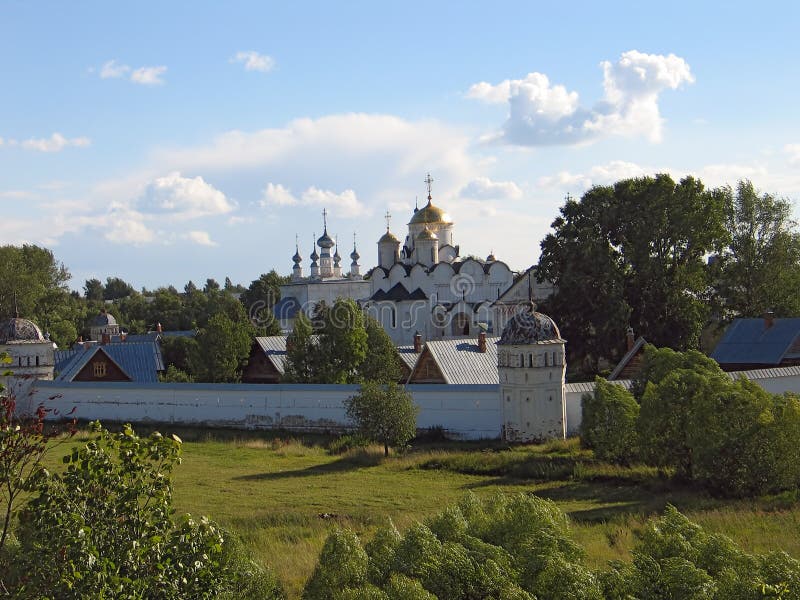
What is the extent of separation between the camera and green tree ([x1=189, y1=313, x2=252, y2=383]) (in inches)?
1291

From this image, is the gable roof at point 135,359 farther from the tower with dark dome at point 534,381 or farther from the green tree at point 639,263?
the tower with dark dome at point 534,381

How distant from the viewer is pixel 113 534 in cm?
717

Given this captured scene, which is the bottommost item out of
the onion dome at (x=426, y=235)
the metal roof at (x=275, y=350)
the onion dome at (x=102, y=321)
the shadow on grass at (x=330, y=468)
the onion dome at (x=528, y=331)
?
the shadow on grass at (x=330, y=468)

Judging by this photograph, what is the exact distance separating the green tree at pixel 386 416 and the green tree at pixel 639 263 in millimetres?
11598

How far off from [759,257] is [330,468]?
26.6 meters

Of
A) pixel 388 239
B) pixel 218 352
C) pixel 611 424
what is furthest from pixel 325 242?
pixel 611 424

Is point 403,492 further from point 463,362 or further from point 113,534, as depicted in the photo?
point 113,534

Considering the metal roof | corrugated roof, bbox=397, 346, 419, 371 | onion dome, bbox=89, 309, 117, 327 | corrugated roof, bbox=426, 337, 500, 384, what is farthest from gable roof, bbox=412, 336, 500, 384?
onion dome, bbox=89, 309, 117, 327

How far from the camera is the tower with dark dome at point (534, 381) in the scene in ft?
75.8

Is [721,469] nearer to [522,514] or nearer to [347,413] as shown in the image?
[522,514]

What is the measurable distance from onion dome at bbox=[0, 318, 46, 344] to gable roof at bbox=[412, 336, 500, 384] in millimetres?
12338

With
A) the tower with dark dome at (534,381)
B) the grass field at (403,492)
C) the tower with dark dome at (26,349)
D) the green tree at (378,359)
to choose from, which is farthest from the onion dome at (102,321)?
the tower with dark dome at (534,381)

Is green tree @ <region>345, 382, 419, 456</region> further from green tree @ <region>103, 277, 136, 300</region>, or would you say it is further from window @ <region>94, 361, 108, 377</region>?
green tree @ <region>103, 277, 136, 300</region>

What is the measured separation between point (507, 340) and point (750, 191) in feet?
76.8
